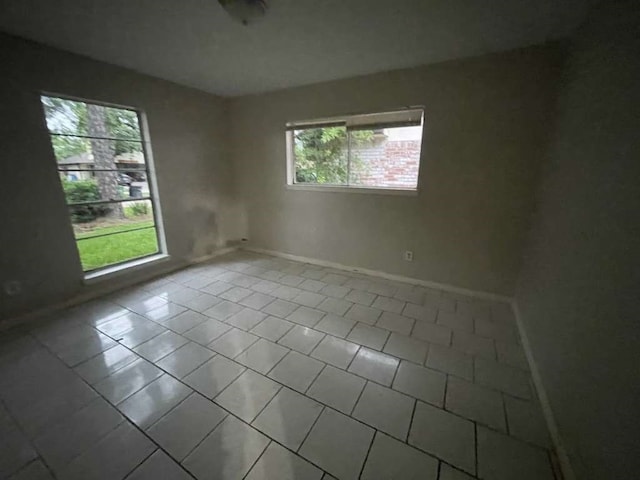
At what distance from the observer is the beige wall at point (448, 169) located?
7.46ft

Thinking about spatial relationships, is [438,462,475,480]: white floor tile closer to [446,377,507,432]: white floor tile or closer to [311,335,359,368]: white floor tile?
[446,377,507,432]: white floor tile

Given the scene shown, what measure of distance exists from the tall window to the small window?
6.19 feet

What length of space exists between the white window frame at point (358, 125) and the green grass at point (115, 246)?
2.06 meters

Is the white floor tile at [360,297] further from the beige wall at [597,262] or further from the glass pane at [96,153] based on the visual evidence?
the glass pane at [96,153]

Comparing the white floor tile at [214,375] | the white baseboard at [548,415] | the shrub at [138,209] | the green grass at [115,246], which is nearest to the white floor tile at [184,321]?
the white floor tile at [214,375]

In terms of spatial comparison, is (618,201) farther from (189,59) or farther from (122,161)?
(122,161)

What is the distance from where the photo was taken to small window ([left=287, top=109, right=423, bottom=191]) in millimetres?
2865

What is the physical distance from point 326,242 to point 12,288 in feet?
10.2

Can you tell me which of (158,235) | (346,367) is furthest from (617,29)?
(158,235)

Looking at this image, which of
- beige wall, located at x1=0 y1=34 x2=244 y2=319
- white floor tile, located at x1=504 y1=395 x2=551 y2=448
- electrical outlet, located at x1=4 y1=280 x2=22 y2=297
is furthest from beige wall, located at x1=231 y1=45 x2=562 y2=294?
electrical outlet, located at x1=4 y1=280 x2=22 y2=297

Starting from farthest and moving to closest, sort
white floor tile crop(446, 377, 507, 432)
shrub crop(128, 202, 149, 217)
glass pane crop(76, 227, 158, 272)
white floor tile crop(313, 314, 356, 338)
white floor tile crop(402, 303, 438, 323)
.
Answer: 1. shrub crop(128, 202, 149, 217)
2. glass pane crop(76, 227, 158, 272)
3. white floor tile crop(402, 303, 438, 323)
4. white floor tile crop(313, 314, 356, 338)
5. white floor tile crop(446, 377, 507, 432)

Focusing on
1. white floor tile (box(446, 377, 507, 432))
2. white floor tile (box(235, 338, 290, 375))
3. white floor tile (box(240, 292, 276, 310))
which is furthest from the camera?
white floor tile (box(240, 292, 276, 310))

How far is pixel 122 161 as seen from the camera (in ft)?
9.64

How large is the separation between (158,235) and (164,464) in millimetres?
2871
